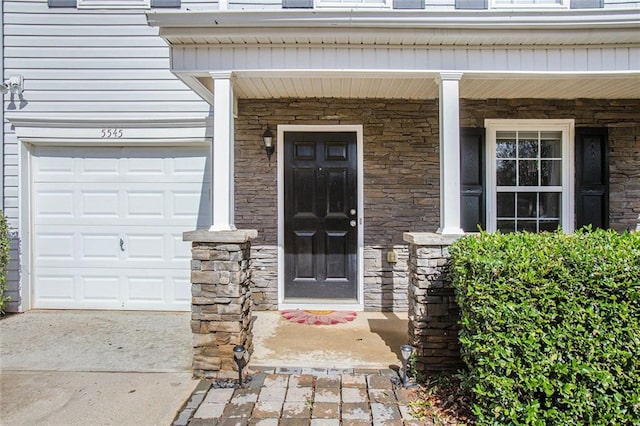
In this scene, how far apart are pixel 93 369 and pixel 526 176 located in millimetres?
4760

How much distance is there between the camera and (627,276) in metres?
2.09

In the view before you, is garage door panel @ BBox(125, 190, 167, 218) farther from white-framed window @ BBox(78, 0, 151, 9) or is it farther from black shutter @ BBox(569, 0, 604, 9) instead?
black shutter @ BBox(569, 0, 604, 9)

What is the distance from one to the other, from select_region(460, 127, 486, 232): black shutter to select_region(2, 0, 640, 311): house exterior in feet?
0.05

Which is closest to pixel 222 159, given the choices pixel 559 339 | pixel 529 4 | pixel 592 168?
pixel 559 339

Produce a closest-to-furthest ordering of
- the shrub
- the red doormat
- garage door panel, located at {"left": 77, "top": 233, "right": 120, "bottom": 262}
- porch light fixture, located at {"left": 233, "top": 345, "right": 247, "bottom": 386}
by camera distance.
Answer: porch light fixture, located at {"left": 233, "top": 345, "right": 247, "bottom": 386} → the red doormat → the shrub → garage door panel, located at {"left": 77, "top": 233, "right": 120, "bottom": 262}

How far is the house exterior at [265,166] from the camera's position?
4410mm

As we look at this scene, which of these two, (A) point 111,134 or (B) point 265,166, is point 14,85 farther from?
(B) point 265,166

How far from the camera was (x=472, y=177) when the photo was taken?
4410 mm

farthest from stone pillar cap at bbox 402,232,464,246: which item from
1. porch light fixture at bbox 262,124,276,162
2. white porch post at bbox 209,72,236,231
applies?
porch light fixture at bbox 262,124,276,162

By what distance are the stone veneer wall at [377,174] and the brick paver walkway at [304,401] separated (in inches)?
66.3

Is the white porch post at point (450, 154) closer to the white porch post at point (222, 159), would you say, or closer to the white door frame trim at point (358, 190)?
the white door frame trim at point (358, 190)

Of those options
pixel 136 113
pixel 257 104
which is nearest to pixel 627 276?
pixel 257 104

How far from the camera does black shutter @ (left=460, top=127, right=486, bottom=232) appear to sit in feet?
14.4

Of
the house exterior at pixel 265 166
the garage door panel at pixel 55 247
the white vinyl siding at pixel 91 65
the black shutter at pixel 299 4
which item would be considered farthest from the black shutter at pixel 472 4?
the garage door panel at pixel 55 247
